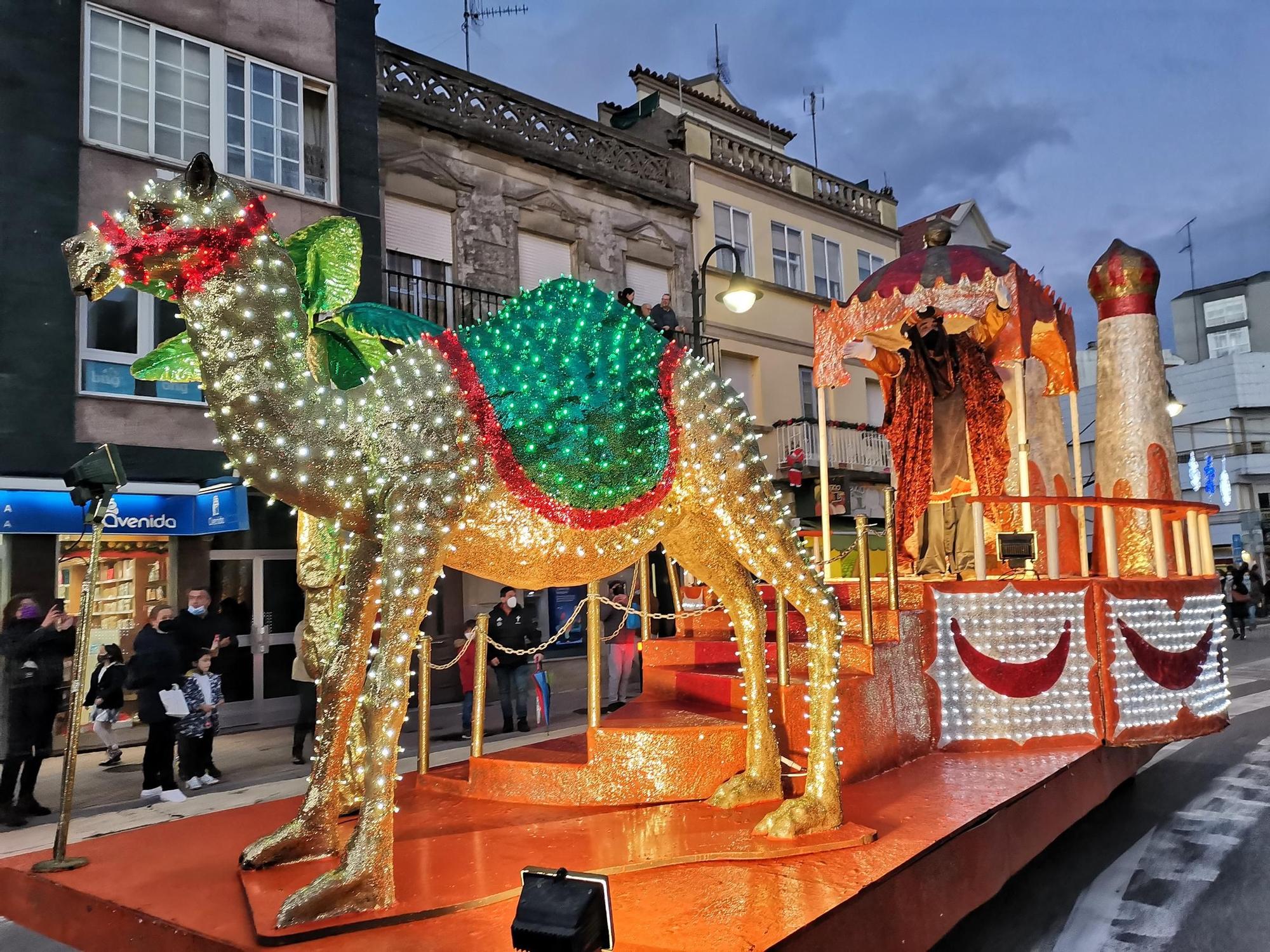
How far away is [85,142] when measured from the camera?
9.76m

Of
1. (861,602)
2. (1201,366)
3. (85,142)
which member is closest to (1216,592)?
(861,602)

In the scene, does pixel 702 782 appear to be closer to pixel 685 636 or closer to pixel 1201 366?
pixel 685 636

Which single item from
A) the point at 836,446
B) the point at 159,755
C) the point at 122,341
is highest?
the point at 122,341

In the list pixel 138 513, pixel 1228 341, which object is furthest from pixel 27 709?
pixel 1228 341

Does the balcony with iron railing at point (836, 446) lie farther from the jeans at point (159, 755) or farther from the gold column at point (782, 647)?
the gold column at point (782, 647)

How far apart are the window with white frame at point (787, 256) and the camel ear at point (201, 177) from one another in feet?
52.6

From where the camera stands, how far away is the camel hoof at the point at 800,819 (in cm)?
314

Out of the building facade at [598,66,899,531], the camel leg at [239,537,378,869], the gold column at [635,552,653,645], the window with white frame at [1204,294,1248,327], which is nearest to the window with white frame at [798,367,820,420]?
the building facade at [598,66,899,531]

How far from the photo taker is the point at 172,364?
342cm

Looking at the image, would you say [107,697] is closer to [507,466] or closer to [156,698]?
[156,698]

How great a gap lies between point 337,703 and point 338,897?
31.2 inches

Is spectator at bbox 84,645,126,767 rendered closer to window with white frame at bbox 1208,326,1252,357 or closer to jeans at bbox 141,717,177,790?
jeans at bbox 141,717,177,790

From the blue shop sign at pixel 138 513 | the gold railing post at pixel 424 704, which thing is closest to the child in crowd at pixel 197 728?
the blue shop sign at pixel 138 513

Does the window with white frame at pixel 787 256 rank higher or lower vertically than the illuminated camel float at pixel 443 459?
higher
